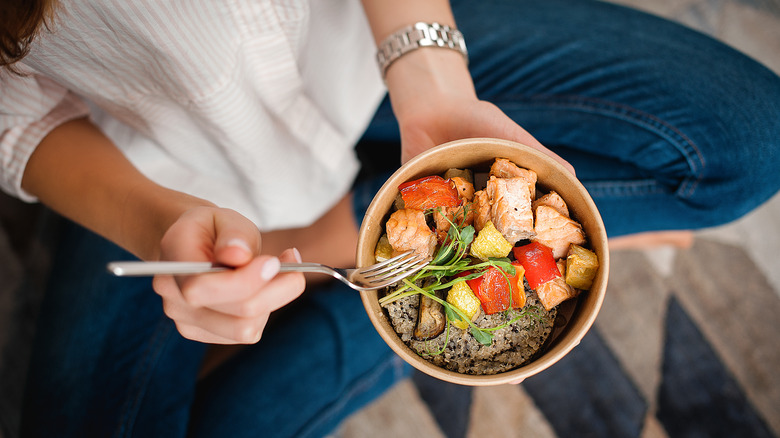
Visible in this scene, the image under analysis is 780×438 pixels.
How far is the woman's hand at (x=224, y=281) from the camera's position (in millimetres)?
571

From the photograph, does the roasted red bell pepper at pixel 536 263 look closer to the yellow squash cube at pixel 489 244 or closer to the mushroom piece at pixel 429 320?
the yellow squash cube at pixel 489 244

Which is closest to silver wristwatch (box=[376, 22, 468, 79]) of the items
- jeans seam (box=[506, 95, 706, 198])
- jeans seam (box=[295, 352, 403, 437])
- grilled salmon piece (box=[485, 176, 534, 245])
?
jeans seam (box=[506, 95, 706, 198])

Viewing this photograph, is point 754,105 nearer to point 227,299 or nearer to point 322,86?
point 322,86

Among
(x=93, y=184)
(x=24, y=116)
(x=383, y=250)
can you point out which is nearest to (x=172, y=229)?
(x=383, y=250)

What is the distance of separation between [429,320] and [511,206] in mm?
225

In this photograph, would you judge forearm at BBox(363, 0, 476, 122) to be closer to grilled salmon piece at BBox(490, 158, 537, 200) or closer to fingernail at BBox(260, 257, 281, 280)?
grilled salmon piece at BBox(490, 158, 537, 200)

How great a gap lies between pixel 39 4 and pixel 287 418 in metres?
1.00

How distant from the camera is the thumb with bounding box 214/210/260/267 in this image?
58 cm

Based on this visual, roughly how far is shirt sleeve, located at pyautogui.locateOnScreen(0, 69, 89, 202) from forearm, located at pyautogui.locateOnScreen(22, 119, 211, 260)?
1.0 inches

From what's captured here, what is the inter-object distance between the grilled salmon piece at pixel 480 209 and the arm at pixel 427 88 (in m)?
0.16

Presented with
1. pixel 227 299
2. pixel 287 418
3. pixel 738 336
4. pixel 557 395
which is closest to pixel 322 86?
pixel 227 299

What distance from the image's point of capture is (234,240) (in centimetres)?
58

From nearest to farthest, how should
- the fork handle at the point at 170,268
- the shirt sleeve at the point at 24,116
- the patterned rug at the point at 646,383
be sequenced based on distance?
the fork handle at the point at 170,268 → the shirt sleeve at the point at 24,116 → the patterned rug at the point at 646,383

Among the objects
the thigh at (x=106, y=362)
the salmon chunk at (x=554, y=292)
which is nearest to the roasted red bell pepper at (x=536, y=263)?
the salmon chunk at (x=554, y=292)
